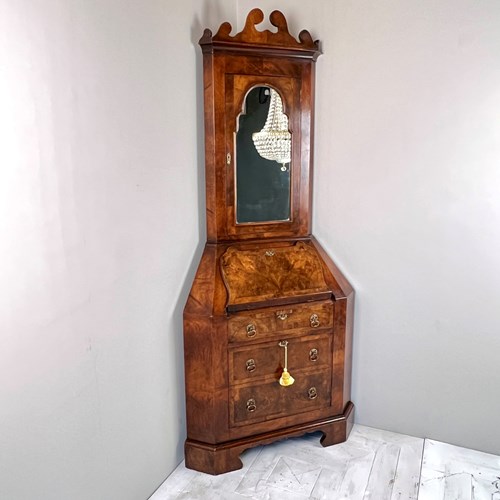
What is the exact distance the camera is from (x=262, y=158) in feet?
6.88

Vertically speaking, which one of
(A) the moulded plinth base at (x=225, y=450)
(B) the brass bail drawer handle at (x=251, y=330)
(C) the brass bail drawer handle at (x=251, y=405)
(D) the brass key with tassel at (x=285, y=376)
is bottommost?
(A) the moulded plinth base at (x=225, y=450)

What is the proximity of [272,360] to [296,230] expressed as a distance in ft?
1.92

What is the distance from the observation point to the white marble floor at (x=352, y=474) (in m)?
1.96

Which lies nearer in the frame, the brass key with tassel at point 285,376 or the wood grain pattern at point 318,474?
the wood grain pattern at point 318,474

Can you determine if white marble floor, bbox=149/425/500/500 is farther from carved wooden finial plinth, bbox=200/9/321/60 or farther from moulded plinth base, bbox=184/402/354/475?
carved wooden finial plinth, bbox=200/9/321/60

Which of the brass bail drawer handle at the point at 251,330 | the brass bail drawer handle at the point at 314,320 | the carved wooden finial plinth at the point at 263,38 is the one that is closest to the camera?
the carved wooden finial plinth at the point at 263,38

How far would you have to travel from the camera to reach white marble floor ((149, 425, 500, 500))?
1957 millimetres

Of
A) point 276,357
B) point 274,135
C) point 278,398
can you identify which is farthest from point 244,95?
point 278,398

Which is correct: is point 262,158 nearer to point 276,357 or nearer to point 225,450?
point 276,357

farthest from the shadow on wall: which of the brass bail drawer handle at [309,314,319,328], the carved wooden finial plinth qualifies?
the brass bail drawer handle at [309,314,319,328]

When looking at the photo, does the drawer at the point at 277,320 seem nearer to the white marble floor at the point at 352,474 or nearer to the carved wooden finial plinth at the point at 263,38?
the white marble floor at the point at 352,474

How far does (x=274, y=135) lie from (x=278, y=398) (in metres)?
1.14

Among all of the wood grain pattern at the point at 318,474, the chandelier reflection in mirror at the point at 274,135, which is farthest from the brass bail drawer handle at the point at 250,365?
the chandelier reflection in mirror at the point at 274,135

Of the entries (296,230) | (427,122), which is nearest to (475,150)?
(427,122)
